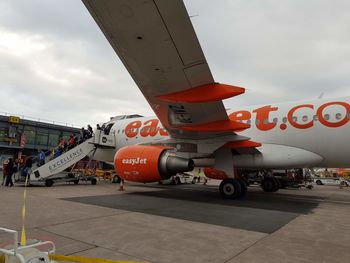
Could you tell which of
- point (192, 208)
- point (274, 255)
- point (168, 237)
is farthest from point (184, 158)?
point (274, 255)

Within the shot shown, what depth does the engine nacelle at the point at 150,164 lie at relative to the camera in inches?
384

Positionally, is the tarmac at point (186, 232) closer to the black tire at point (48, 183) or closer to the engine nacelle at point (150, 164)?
the engine nacelle at point (150, 164)

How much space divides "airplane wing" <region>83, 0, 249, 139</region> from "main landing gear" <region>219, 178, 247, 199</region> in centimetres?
180

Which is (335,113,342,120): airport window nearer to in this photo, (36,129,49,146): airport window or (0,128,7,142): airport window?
(0,128,7,142): airport window

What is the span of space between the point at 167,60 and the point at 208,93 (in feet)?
4.16

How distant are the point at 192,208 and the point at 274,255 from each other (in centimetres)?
388

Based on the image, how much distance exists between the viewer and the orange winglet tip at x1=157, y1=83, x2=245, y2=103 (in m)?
6.58

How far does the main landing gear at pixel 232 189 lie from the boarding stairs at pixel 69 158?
7.55 meters

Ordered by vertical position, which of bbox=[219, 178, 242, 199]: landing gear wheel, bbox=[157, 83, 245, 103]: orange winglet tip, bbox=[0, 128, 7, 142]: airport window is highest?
bbox=[0, 128, 7, 142]: airport window

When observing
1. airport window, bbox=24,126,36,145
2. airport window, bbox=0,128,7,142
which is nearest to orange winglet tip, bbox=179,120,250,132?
airport window, bbox=0,128,7,142

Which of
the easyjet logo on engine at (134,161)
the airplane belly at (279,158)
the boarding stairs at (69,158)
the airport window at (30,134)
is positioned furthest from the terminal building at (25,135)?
the airplane belly at (279,158)

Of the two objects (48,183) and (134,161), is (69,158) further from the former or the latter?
(134,161)

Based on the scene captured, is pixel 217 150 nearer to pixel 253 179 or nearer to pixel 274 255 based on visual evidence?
pixel 274 255

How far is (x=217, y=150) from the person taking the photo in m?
9.84
